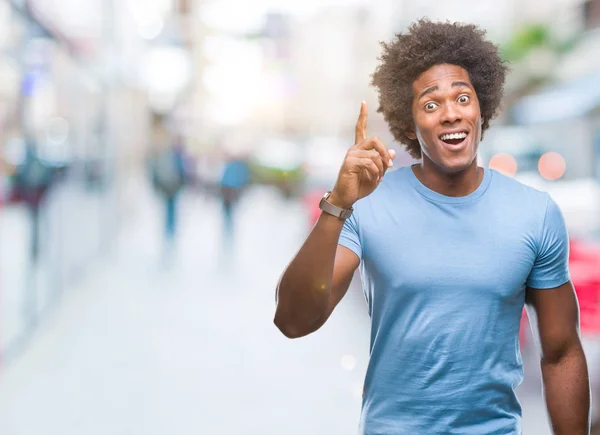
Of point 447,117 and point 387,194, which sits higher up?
point 447,117

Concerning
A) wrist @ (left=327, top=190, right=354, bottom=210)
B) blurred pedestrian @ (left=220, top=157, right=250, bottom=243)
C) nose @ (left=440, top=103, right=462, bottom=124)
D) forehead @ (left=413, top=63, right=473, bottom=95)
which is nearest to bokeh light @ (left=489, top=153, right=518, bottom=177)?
blurred pedestrian @ (left=220, top=157, right=250, bottom=243)

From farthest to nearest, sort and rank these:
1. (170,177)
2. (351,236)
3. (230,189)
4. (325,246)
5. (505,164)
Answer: (230,189)
(170,177)
(505,164)
(351,236)
(325,246)

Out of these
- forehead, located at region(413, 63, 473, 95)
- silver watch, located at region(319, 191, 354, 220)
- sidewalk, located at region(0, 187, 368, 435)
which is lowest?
sidewalk, located at region(0, 187, 368, 435)

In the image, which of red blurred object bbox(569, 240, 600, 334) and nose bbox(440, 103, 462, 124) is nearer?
nose bbox(440, 103, 462, 124)

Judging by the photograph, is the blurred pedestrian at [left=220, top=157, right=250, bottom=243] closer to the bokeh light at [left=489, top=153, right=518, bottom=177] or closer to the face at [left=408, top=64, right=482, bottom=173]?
the bokeh light at [left=489, top=153, right=518, bottom=177]

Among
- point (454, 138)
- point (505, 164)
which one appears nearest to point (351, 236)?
point (454, 138)

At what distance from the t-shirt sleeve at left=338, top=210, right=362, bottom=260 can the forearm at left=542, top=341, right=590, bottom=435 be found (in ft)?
1.93

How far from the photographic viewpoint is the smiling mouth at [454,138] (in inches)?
87.6

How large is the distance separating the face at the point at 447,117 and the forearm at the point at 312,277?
0.35 meters

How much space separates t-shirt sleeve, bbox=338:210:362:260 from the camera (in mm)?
2152

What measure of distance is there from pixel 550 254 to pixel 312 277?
0.58 m

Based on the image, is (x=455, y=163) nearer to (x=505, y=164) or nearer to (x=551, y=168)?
(x=551, y=168)

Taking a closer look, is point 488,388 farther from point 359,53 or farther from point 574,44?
point 359,53

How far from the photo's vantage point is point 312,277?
2.06m
